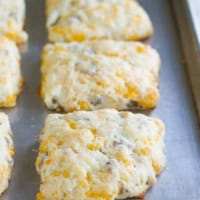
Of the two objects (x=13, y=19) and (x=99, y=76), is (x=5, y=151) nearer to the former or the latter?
(x=99, y=76)

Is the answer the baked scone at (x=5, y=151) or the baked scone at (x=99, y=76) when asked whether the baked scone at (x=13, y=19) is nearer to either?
the baked scone at (x=99, y=76)

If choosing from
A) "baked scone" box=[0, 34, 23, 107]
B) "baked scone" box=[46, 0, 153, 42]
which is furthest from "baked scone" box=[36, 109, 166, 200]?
"baked scone" box=[46, 0, 153, 42]

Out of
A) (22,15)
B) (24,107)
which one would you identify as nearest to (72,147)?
(24,107)

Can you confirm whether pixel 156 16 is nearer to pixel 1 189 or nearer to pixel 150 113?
pixel 150 113

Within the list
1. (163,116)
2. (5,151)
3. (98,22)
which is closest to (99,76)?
(163,116)

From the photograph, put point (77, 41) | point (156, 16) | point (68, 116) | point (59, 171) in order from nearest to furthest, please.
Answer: point (59, 171)
point (68, 116)
point (77, 41)
point (156, 16)

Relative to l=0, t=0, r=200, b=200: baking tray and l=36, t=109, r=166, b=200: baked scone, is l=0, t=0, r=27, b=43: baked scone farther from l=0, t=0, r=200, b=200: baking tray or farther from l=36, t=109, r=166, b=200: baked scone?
l=36, t=109, r=166, b=200: baked scone

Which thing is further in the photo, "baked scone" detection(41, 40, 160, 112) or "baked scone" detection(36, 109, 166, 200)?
"baked scone" detection(41, 40, 160, 112)
